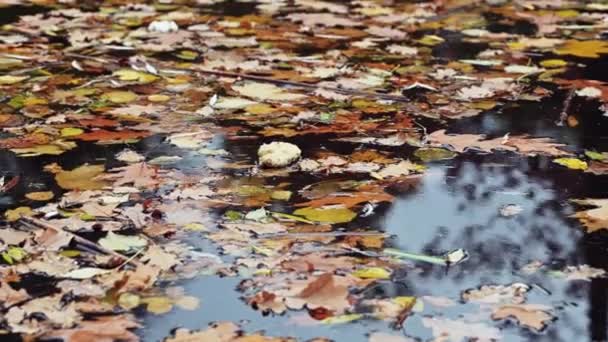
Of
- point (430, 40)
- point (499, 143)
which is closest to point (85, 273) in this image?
point (499, 143)

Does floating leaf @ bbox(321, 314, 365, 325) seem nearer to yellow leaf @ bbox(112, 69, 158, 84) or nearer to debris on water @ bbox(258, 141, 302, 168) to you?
debris on water @ bbox(258, 141, 302, 168)

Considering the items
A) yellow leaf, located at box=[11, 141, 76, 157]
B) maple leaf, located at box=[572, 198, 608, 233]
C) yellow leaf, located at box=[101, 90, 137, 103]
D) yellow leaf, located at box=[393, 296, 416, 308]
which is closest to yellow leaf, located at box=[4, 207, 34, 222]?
yellow leaf, located at box=[11, 141, 76, 157]

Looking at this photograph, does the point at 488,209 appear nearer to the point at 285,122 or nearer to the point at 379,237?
the point at 379,237

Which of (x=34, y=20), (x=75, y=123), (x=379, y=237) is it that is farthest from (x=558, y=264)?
(x=34, y=20)

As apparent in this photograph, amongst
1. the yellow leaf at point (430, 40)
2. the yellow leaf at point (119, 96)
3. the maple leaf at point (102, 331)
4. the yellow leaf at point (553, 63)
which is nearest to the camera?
the maple leaf at point (102, 331)

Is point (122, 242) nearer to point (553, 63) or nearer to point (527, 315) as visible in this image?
point (527, 315)

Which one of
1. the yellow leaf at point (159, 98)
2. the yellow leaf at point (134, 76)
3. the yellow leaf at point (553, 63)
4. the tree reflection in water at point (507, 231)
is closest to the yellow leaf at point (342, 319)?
the tree reflection in water at point (507, 231)

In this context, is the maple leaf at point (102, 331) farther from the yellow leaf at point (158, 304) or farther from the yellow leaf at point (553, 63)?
the yellow leaf at point (553, 63)
